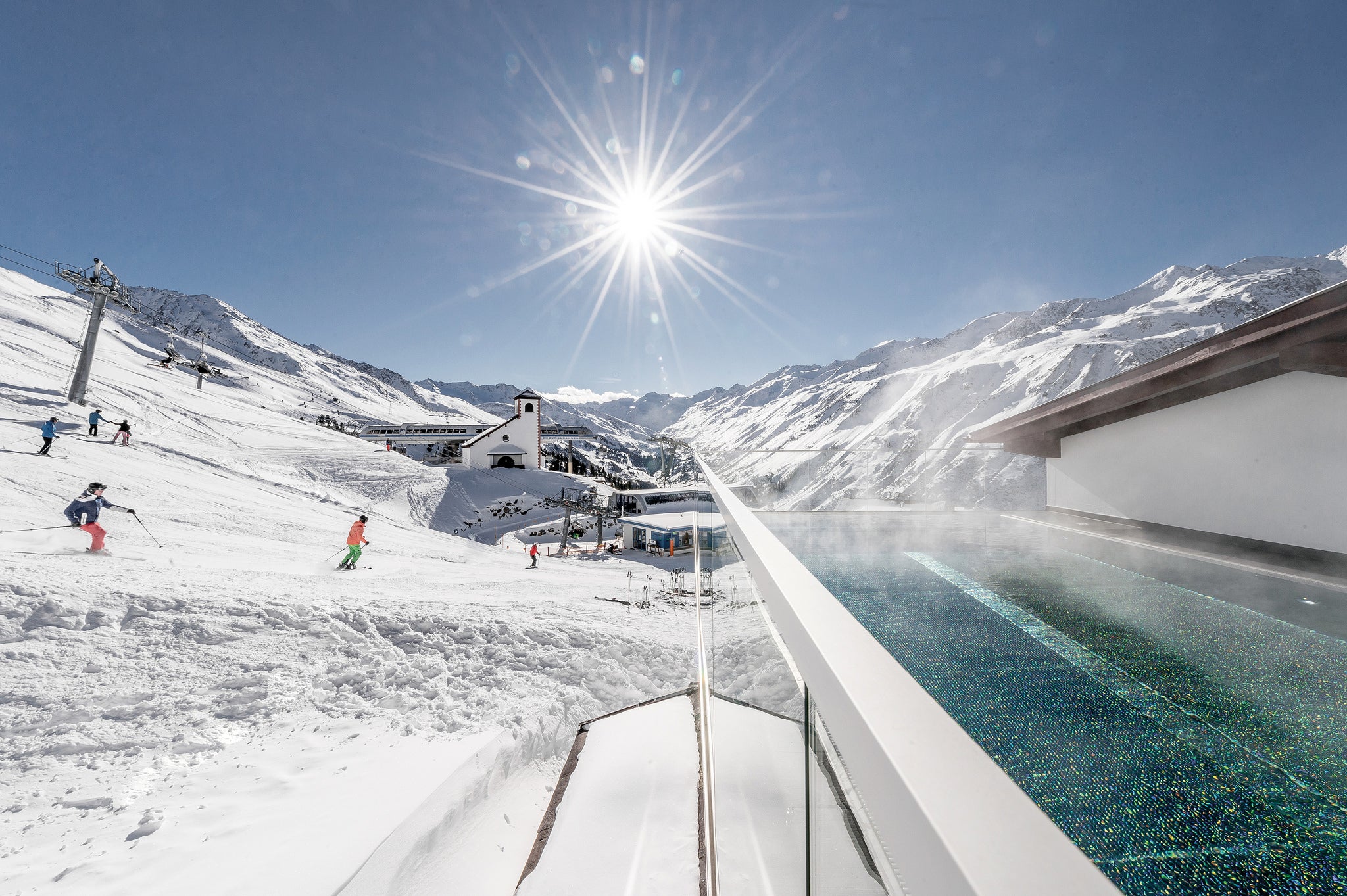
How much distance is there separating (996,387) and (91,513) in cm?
8354

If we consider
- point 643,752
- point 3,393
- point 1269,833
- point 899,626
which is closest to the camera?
point 1269,833

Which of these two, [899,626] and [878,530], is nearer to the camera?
[899,626]

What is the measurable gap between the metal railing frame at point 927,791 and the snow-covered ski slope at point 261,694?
349 centimetres

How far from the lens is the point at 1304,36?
19.0ft

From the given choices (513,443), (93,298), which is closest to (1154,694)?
(93,298)

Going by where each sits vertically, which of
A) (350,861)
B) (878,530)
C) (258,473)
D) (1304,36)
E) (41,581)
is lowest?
(350,861)

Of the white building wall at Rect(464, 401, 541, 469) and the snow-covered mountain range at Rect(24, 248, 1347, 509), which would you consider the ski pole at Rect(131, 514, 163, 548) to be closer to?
the snow-covered mountain range at Rect(24, 248, 1347, 509)

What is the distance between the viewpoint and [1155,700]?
1.85m

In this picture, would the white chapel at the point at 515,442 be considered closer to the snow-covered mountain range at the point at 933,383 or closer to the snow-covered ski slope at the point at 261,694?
the snow-covered mountain range at the point at 933,383

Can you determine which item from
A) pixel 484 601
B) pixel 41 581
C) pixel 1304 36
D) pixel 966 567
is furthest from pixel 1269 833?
pixel 1304 36

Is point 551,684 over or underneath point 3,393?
underneath

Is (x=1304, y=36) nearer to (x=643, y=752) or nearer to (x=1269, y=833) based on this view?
(x=1269, y=833)

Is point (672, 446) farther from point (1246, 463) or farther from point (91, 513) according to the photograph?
point (91, 513)

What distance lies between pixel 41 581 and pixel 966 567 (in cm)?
867
